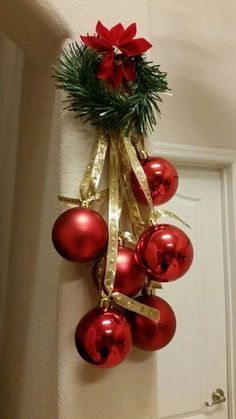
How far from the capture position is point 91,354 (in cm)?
61

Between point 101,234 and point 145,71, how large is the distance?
1.08 feet

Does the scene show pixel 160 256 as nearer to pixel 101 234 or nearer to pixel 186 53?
pixel 101 234

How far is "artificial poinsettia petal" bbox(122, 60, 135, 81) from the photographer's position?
70 cm

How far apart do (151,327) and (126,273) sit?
0.11 metres

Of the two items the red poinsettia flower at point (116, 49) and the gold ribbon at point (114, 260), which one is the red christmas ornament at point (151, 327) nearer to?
the gold ribbon at point (114, 260)

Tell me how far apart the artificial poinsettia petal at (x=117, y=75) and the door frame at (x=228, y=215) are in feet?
2.58

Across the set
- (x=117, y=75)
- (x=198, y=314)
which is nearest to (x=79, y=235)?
(x=117, y=75)

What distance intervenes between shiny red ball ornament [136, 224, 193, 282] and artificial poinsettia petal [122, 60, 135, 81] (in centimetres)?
28

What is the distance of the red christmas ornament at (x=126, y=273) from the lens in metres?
0.65

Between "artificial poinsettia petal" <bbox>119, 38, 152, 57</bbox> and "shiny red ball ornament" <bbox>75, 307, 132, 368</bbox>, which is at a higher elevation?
"artificial poinsettia petal" <bbox>119, 38, 152, 57</bbox>

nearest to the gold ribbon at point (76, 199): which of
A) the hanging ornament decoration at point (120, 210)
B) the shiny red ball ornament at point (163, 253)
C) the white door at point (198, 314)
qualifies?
the hanging ornament decoration at point (120, 210)

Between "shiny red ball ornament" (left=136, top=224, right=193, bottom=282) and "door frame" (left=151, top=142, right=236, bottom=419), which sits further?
"door frame" (left=151, top=142, right=236, bottom=419)

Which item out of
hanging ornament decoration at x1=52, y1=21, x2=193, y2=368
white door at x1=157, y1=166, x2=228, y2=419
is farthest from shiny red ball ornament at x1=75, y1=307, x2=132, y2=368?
white door at x1=157, y1=166, x2=228, y2=419

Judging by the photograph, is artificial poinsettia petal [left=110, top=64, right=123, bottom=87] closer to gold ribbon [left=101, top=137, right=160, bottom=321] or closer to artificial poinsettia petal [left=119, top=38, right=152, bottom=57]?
artificial poinsettia petal [left=119, top=38, right=152, bottom=57]
